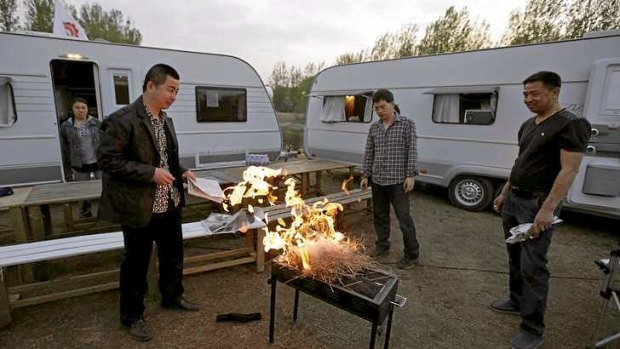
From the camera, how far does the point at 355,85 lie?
27.0 feet

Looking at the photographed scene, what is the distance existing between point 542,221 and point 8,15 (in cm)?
2121

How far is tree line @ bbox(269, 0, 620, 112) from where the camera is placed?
11.2m

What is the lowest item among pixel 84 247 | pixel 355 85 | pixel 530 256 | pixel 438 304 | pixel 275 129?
pixel 438 304

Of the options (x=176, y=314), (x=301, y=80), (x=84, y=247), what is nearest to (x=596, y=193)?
(x=176, y=314)

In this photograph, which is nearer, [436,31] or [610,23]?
[610,23]

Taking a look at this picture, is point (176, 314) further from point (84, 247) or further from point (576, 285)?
point (576, 285)

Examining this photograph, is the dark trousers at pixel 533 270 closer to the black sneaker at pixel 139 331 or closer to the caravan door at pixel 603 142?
the black sneaker at pixel 139 331

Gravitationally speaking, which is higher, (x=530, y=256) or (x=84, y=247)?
(x=530, y=256)

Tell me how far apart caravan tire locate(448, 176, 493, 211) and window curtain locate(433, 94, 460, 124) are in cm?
127

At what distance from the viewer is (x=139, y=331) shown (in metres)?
2.62

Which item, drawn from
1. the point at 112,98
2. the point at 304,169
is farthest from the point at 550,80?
the point at 112,98

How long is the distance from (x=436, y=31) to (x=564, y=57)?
1279 centimetres

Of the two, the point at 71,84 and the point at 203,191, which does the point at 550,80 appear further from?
the point at 71,84

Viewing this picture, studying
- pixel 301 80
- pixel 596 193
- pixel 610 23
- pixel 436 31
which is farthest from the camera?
pixel 301 80
